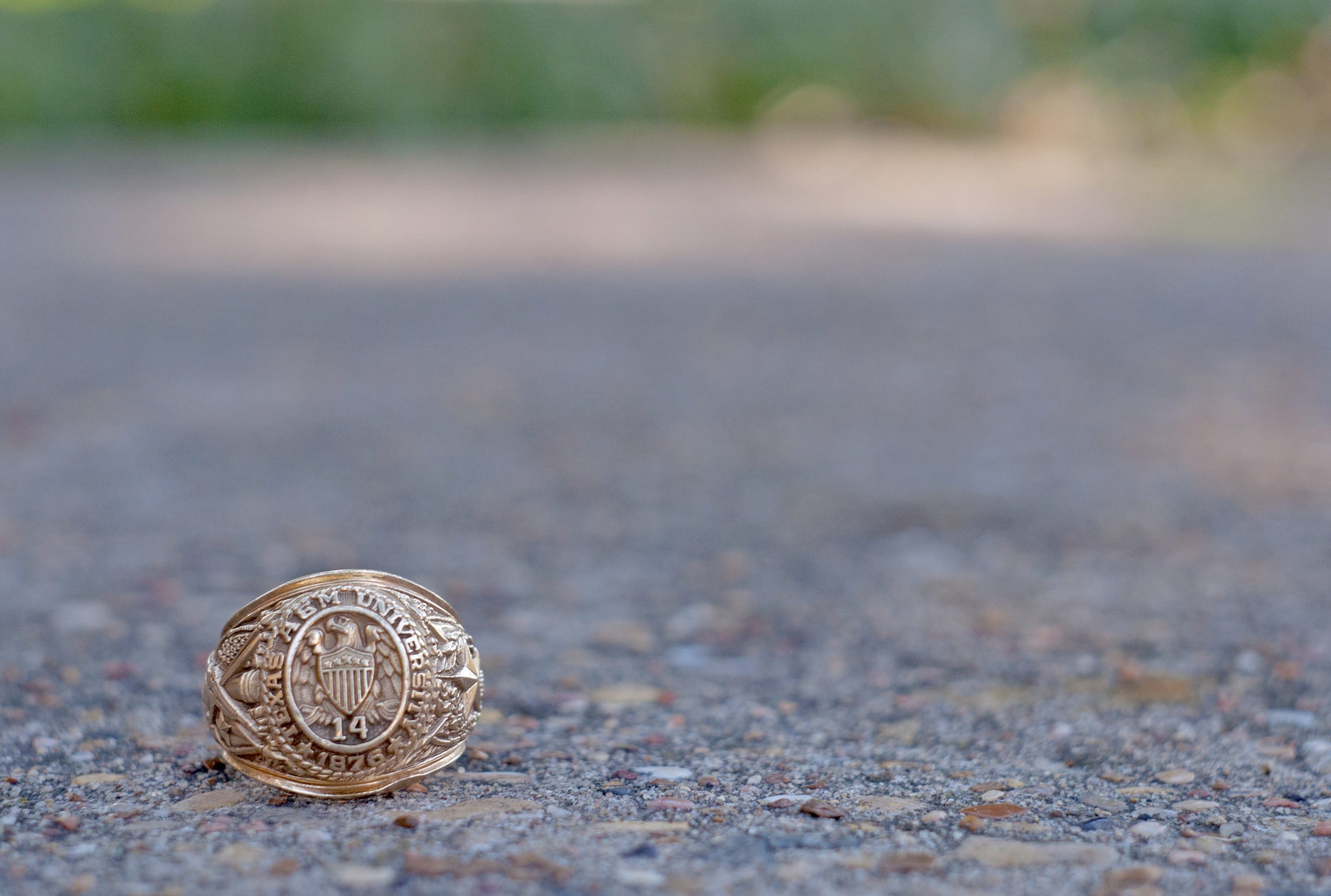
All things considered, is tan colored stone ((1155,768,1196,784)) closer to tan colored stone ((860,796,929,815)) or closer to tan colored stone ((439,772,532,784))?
tan colored stone ((860,796,929,815))

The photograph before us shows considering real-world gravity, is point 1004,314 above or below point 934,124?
below

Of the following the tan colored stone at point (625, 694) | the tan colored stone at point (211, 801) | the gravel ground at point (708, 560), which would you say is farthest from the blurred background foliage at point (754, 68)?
the tan colored stone at point (211, 801)

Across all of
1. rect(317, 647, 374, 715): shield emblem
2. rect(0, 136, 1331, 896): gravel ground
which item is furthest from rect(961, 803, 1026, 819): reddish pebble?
rect(317, 647, 374, 715): shield emblem

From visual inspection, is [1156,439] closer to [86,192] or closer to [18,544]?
[18,544]

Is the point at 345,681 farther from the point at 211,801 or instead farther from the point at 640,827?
the point at 640,827

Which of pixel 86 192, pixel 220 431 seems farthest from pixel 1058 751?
pixel 86 192
